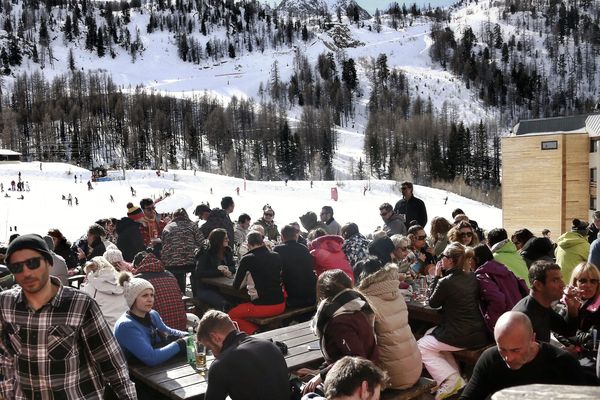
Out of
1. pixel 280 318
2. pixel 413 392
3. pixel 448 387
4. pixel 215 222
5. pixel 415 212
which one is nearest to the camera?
pixel 413 392

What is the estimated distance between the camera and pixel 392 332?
3.73m

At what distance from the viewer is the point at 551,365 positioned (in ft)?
9.21

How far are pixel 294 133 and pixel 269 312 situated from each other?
74750mm

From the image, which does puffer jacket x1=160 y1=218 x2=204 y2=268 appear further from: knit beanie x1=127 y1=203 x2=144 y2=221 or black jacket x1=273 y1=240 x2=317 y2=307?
black jacket x1=273 y1=240 x2=317 y2=307

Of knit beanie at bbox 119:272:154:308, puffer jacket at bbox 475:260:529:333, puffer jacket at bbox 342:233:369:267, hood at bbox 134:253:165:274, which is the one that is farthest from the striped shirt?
puffer jacket at bbox 342:233:369:267

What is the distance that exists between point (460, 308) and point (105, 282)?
9.66ft

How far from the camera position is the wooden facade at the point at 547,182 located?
91.7 feet

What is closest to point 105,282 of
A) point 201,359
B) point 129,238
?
point 201,359

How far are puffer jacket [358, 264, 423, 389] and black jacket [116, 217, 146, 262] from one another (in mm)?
4886

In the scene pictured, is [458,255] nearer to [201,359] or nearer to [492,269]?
[492,269]

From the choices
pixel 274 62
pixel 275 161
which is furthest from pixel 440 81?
pixel 275 161

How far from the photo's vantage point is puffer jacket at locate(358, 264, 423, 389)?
3695 millimetres

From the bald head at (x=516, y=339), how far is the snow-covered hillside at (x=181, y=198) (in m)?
24.6

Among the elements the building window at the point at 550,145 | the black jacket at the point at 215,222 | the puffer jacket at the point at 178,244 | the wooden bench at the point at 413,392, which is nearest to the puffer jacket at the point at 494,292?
the wooden bench at the point at 413,392
